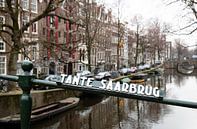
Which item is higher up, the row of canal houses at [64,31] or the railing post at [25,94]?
the row of canal houses at [64,31]

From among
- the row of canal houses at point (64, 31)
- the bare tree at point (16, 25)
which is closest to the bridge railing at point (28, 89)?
the bare tree at point (16, 25)

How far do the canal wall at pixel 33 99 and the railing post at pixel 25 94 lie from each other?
15.6 meters

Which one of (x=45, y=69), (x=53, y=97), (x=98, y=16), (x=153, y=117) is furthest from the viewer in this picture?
(x=45, y=69)

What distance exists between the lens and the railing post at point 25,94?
1.64 meters

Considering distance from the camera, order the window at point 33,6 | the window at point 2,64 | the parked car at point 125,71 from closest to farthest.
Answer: the window at point 2,64 < the window at point 33,6 < the parked car at point 125,71

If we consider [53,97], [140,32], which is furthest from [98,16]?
[140,32]

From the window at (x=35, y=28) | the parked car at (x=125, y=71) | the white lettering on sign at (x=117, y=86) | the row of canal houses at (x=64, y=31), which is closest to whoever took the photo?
the white lettering on sign at (x=117, y=86)

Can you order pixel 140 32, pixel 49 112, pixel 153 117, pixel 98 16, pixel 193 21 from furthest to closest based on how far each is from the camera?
pixel 140 32, pixel 98 16, pixel 153 117, pixel 49 112, pixel 193 21

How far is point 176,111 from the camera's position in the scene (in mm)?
23469

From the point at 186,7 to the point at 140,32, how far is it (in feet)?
140

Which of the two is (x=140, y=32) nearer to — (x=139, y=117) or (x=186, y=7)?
(x=139, y=117)

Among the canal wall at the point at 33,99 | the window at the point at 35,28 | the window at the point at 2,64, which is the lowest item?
the canal wall at the point at 33,99

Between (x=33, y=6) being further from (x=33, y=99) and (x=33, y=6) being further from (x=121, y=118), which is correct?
(x=121, y=118)

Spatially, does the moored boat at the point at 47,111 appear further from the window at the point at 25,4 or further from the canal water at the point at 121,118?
the window at the point at 25,4
